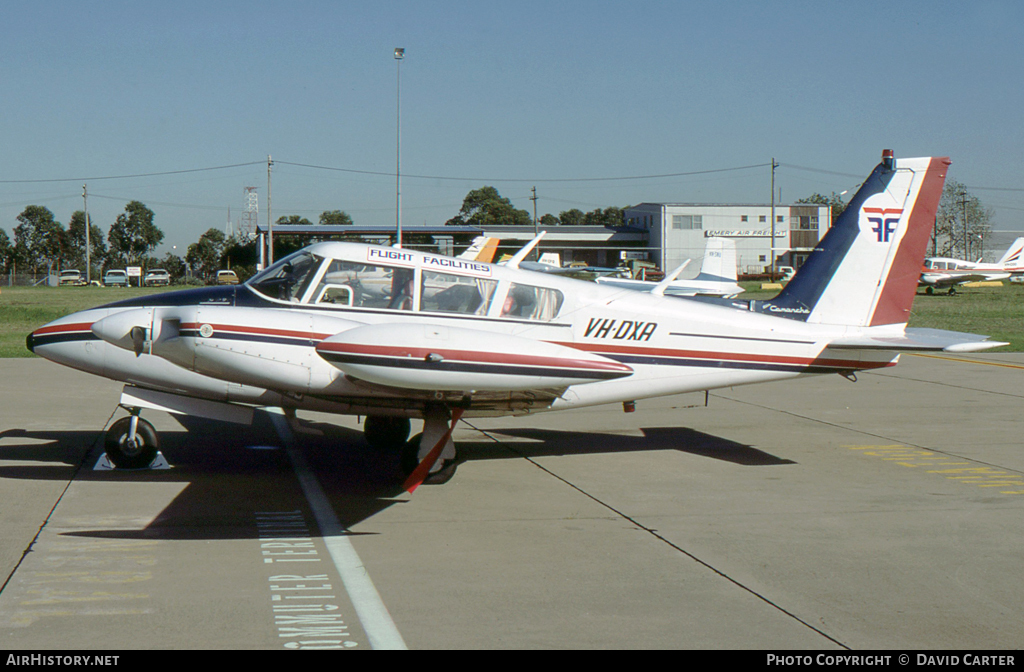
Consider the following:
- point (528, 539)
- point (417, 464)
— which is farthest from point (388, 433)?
point (528, 539)

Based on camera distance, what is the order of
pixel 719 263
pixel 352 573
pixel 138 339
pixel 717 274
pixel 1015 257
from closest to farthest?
pixel 352 573, pixel 138 339, pixel 717 274, pixel 719 263, pixel 1015 257

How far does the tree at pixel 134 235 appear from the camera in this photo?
101m

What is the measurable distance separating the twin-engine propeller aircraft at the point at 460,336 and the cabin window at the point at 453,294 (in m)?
0.01

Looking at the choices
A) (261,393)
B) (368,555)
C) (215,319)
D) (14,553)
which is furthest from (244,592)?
(261,393)

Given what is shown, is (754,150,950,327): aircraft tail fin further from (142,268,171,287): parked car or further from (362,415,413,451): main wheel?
(142,268,171,287): parked car

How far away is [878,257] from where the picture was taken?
10.2 meters

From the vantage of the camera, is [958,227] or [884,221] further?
[958,227]

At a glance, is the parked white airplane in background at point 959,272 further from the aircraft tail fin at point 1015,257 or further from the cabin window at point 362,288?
the cabin window at point 362,288

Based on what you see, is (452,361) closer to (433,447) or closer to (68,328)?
(433,447)

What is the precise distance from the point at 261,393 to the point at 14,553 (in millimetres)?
2929

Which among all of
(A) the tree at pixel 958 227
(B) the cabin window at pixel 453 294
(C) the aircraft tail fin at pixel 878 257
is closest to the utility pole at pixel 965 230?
(A) the tree at pixel 958 227

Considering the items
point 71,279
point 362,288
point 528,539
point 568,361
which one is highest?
point 362,288

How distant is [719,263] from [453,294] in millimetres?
31851
